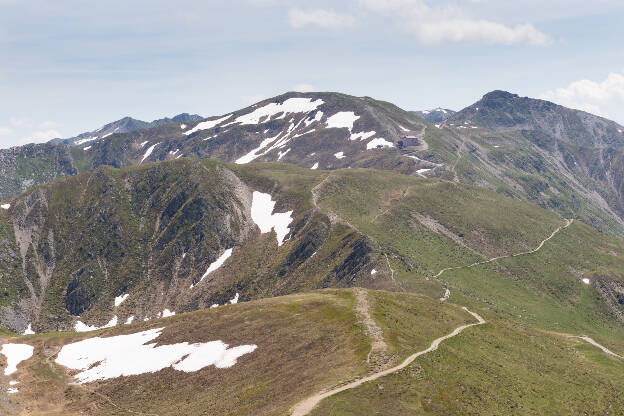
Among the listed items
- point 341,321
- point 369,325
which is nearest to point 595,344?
point 369,325

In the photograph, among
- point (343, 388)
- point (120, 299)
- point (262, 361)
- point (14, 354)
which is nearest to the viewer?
point (343, 388)

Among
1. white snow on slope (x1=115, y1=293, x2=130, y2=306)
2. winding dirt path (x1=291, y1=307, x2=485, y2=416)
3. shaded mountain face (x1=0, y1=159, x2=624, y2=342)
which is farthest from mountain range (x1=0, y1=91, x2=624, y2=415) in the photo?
shaded mountain face (x1=0, y1=159, x2=624, y2=342)

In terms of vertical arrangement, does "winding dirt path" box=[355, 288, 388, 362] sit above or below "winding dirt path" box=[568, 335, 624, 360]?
above

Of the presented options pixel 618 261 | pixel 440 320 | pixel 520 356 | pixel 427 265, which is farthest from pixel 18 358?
pixel 618 261

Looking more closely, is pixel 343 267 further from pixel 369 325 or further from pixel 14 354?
pixel 14 354

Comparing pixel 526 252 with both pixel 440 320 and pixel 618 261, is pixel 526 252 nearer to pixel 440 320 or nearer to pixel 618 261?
pixel 618 261

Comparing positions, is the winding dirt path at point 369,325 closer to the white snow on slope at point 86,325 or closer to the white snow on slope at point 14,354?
the white snow on slope at point 14,354

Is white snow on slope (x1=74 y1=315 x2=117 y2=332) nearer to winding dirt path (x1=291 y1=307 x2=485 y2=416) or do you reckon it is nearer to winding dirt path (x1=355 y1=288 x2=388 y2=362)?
winding dirt path (x1=355 y1=288 x2=388 y2=362)
